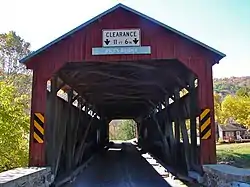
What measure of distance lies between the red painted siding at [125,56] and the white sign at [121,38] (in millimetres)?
92

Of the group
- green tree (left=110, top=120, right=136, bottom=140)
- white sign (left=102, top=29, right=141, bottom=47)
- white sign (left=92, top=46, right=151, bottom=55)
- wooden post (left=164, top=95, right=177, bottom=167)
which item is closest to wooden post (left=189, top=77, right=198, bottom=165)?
white sign (left=92, top=46, right=151, bottom=55)

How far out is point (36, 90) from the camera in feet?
22.5

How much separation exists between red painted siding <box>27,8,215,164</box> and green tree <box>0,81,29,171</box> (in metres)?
5.34

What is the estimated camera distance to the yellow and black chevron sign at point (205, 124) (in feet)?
22.2

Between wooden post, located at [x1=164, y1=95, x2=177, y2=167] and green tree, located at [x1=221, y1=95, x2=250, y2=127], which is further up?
green tree, located at [x1=221, y1=95, x2=250, y2=127]

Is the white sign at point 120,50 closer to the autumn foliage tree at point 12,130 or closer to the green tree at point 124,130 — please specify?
the autumn foliage tree at point 12,130

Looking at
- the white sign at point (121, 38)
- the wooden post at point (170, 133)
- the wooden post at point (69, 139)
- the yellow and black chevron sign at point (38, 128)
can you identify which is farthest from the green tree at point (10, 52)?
the white sign at point (121, 38)

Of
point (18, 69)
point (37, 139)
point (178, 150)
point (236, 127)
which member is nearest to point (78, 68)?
point (37, 139)

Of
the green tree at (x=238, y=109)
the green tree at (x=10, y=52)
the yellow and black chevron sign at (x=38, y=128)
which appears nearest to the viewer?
the yellow and black chevron sign at (x=38, y=128)

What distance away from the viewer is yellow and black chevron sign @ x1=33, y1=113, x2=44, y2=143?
6703 millimetres

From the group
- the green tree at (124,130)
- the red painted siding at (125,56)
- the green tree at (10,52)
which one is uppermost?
the green tree at (10,52)

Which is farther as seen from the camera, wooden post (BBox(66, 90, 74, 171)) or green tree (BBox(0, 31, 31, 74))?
green tree (BBox(0, 31, 31, 74))

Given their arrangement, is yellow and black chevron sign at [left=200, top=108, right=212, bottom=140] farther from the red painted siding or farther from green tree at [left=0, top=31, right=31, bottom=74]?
green tree at [left=0, top=31, right=31, bottom=74]

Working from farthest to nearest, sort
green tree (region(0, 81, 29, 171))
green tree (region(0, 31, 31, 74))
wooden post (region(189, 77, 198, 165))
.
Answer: green tree (region(0, 31, 31, 74)) → green tree (region(0, 81, 29, 171)) → wooden post (region(189, 77, 198, 165))
